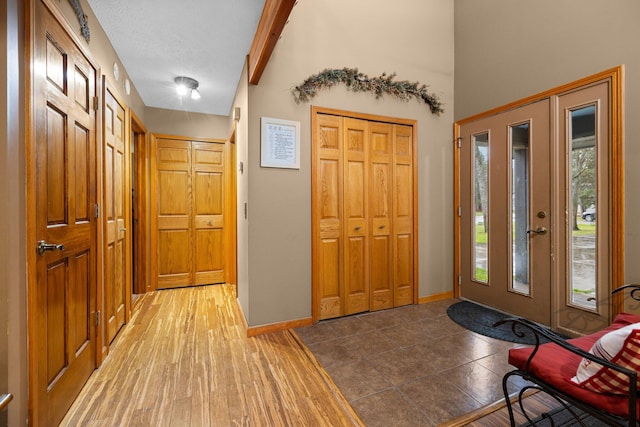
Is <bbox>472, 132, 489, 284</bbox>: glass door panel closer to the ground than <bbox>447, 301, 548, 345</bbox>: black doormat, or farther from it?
farther from it

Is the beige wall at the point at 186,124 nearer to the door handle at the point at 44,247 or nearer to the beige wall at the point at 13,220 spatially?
the beige wall at the point at 13,220

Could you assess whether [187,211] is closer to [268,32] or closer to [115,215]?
[115,215]

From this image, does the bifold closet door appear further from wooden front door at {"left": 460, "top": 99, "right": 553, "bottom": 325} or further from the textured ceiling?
the textured ceiling

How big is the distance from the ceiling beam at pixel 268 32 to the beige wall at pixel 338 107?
20cm

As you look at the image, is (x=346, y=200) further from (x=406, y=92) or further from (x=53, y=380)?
(x=53, y=380)

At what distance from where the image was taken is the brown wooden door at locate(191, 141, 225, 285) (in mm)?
3947

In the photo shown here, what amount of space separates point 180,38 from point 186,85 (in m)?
0.79

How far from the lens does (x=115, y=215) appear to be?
2385mm

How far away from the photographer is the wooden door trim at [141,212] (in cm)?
362

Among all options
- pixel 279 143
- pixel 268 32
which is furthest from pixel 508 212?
pixel 268 32

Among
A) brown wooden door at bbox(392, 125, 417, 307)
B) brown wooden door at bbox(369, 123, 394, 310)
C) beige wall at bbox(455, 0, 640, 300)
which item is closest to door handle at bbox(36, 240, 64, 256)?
brown wooden door at bbox(369, 123, 394, 310)

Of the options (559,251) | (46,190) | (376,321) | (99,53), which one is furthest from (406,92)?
(46,190)

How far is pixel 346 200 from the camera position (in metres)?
2.79

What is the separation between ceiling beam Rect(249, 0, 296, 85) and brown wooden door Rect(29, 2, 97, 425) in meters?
1.12
